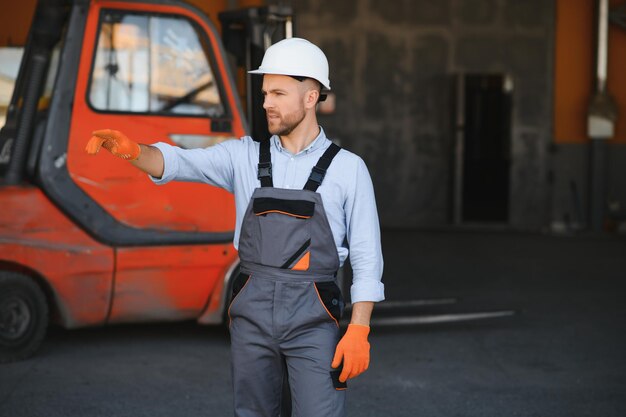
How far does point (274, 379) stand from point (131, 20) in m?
3.83

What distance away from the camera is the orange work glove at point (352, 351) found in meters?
3.26

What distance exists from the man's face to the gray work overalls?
0.47ft

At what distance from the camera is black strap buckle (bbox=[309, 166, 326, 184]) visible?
10.8 feet

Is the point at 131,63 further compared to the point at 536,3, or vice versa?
the point at 536,3

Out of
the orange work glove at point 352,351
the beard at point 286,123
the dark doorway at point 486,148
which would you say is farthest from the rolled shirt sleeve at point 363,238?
the dark doorway at point 486,148

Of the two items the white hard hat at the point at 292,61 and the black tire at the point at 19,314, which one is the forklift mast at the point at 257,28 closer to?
the black tire at the point at 19,314

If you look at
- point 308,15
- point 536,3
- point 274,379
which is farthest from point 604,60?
point 274,379

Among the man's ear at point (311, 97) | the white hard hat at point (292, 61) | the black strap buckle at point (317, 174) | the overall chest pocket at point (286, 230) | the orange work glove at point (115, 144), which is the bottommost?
the overall chest pocket at point (286, 230)

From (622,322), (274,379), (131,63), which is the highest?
(131,63)

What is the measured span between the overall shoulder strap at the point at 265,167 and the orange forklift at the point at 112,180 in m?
2.74

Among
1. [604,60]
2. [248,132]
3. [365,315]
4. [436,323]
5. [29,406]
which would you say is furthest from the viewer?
[604,60]

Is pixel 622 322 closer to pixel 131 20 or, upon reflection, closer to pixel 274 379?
pixel 131 20

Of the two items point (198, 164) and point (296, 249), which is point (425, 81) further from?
point (296, 249)

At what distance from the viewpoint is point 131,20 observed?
21.4 ft
